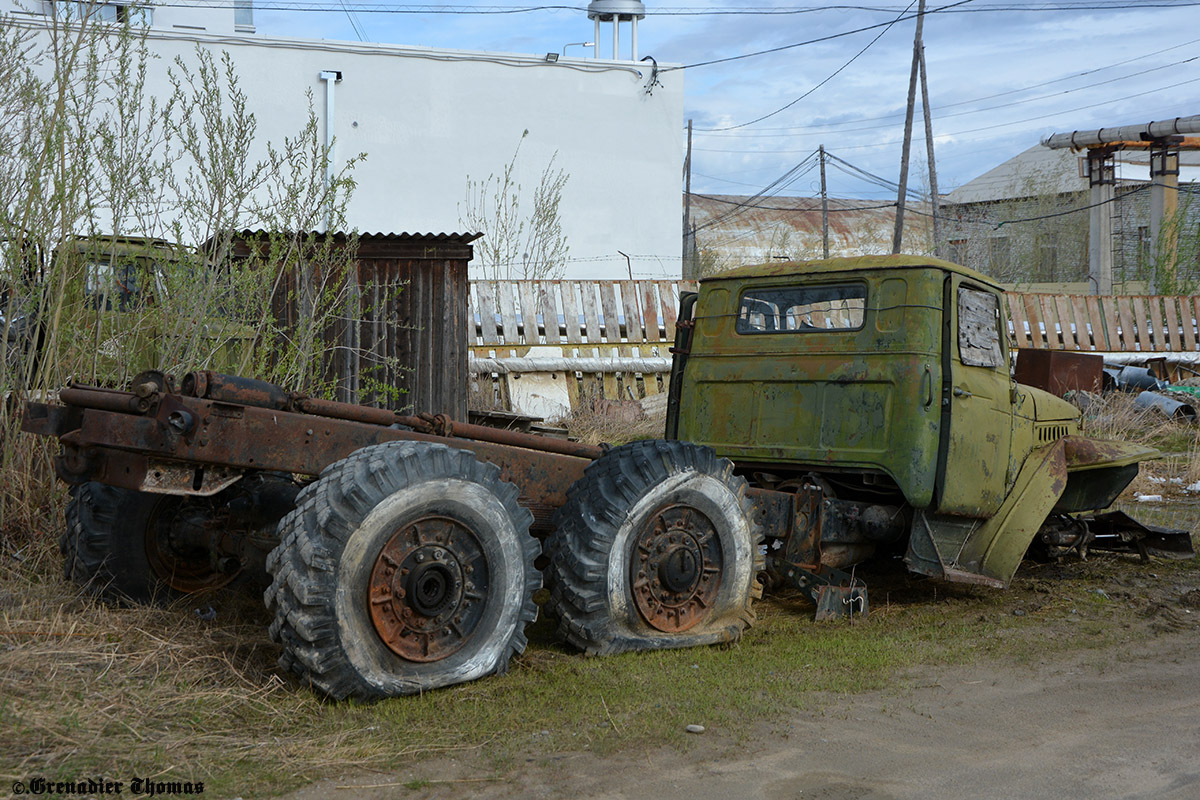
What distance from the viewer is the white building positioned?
18859mm

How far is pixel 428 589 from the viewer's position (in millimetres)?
4098

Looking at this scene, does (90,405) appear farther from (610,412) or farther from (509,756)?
(610,412)

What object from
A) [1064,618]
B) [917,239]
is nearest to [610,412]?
[1064,618]

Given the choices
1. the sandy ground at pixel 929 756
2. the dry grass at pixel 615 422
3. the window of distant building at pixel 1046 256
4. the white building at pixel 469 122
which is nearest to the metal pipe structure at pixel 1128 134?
the window of distant building at pixel 1046 256

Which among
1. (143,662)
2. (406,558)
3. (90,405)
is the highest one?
(90,405)

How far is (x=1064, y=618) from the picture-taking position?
584 centimetres

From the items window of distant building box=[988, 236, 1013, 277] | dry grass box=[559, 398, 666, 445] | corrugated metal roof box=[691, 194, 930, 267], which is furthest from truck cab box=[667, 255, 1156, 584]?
corrugated metal roof box=[691, 194, 930, 267]

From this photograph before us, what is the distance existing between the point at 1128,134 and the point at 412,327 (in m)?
22.5

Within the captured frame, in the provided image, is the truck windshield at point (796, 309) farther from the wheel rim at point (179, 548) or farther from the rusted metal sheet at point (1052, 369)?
the wheel rim at point (179, 548)

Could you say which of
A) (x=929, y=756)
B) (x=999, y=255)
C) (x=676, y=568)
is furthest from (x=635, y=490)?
(x=999, y=255)

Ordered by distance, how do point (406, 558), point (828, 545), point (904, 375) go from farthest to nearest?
point (828, 545)
point (904, 375)
point (406, 558)

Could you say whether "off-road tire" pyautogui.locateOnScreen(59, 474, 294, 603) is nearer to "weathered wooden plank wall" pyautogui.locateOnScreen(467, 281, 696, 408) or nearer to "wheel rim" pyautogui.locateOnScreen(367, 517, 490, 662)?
"wheel rim" pyautogui.locateOnScreen(367, 517, 490, 662)

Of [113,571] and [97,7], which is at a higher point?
[97,7]

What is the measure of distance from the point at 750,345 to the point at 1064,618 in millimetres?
2320
